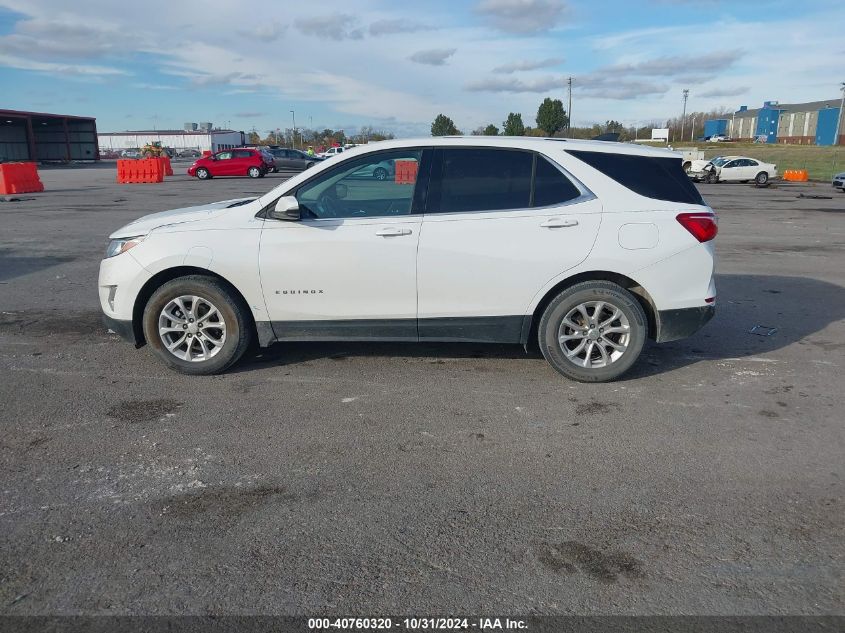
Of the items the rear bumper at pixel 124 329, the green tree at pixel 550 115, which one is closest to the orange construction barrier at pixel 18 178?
the rear bumper at pixel 124 329

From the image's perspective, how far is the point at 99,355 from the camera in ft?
19.9

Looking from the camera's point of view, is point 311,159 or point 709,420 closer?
point 709,420

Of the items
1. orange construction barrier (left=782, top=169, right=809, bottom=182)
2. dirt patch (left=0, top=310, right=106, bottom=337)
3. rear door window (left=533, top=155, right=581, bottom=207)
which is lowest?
dirt patch (left=0, top=310, right=106, bottom=337)

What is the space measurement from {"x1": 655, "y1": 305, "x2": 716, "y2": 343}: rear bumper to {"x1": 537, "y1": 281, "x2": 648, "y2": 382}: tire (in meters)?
0.14

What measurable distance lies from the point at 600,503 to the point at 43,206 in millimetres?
21326

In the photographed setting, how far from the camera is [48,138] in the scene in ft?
229

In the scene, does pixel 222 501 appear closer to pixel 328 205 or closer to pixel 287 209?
pixel 287 209

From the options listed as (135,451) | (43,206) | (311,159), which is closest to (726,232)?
(135,451)

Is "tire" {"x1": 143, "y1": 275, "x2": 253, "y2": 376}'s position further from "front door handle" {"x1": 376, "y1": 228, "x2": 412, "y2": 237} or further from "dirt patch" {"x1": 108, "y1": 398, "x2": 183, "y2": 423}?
"front door handle" {"x1": 376, "y1": 228, "x2": 412, "y2": 237}

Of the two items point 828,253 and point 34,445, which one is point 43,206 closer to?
point 34,445

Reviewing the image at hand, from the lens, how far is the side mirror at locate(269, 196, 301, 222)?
512 cm

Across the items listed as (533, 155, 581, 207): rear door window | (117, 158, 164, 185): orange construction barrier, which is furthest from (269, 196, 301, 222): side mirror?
(117, 158, 164, 185): orange construction barrier

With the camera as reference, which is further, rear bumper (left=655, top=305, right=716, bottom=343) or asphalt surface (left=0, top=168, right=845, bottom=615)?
rear bumper (left=655, top=305, right=716, bottom=343)

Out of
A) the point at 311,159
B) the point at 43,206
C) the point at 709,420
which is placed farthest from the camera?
the point at 311,159
